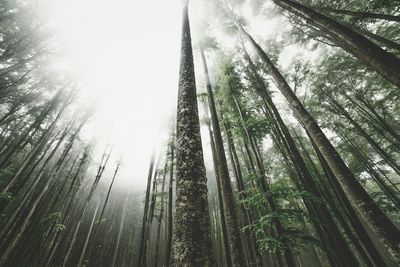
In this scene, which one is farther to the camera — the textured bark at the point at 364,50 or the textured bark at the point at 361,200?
the textured bark at the point at 361,200

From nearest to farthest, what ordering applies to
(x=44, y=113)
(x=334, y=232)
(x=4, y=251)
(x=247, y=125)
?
(x=334, y=232) < (x=247, y=125) < (x=4, y=251) < (x=44, y=113)

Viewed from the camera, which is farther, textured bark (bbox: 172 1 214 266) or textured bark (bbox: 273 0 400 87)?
textured bark (bbox: 273 0 400 87)

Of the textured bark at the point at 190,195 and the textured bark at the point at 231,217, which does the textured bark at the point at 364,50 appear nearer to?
the textured bark at the point at 190,195

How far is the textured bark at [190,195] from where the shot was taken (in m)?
1.36

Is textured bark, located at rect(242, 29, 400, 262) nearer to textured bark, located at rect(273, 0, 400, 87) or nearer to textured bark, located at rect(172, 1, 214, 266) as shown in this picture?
textured bark, located at rect(273, 0, 400, 87)

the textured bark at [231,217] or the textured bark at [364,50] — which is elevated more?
the textured bark at [364,50]

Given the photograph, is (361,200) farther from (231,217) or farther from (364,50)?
(231,217)

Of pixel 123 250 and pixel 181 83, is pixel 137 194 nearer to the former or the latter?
pixel 123 250

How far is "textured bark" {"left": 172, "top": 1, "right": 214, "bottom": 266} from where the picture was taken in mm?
1360

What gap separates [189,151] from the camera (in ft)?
6.67

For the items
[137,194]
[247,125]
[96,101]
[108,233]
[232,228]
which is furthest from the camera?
[137,194]

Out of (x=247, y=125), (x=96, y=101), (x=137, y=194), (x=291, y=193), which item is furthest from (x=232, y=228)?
(x=137, y=194)

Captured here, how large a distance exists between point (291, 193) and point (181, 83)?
357cm

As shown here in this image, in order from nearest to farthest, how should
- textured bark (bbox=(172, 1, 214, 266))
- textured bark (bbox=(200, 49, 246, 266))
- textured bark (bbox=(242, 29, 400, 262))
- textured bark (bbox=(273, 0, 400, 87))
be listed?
Result: textured bark (bbox=(172, 1, 214, 266)) → textured bark (bbox=(273, 0, 400, 87)) → textured bark (bbox=(242, 29, 400, 262)) → textured bark (bbox=(200, 49, 246, 266))
